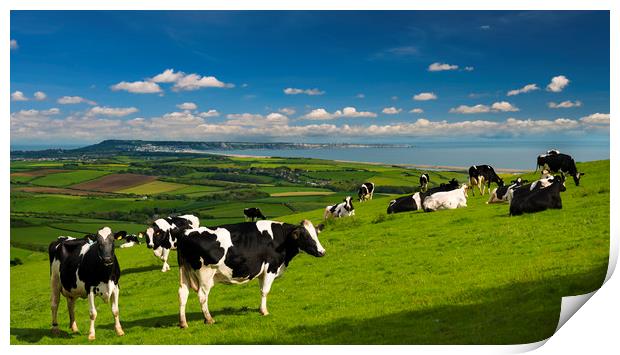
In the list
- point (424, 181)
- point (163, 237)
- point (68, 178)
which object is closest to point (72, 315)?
point (163, 237)

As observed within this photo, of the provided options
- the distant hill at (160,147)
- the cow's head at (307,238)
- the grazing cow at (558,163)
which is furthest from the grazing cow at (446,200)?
the cow's head at (307,238)

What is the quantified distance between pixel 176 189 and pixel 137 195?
2.81 meters

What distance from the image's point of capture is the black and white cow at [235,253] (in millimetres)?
10258

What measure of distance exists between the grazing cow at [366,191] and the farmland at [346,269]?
155 inches

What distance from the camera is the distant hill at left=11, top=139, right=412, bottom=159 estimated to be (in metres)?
20.7

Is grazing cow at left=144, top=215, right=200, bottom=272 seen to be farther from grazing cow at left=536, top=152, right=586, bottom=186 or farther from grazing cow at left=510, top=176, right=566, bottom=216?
grazing cow at left=536, top=152, right=586, bottom=186

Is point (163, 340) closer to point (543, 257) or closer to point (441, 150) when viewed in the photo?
point (543, 257)

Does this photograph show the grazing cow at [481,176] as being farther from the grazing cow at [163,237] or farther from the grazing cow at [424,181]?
the grazing cow at [163,237]

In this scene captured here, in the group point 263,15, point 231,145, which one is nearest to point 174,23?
point 263,15

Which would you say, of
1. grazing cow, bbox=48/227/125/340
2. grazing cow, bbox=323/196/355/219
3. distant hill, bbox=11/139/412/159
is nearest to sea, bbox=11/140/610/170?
distant hill, bbox=11/139/412/159

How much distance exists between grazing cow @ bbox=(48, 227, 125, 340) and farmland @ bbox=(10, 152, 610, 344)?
0.82 metres

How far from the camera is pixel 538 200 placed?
17.8 metres

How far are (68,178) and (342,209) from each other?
1360 cm
